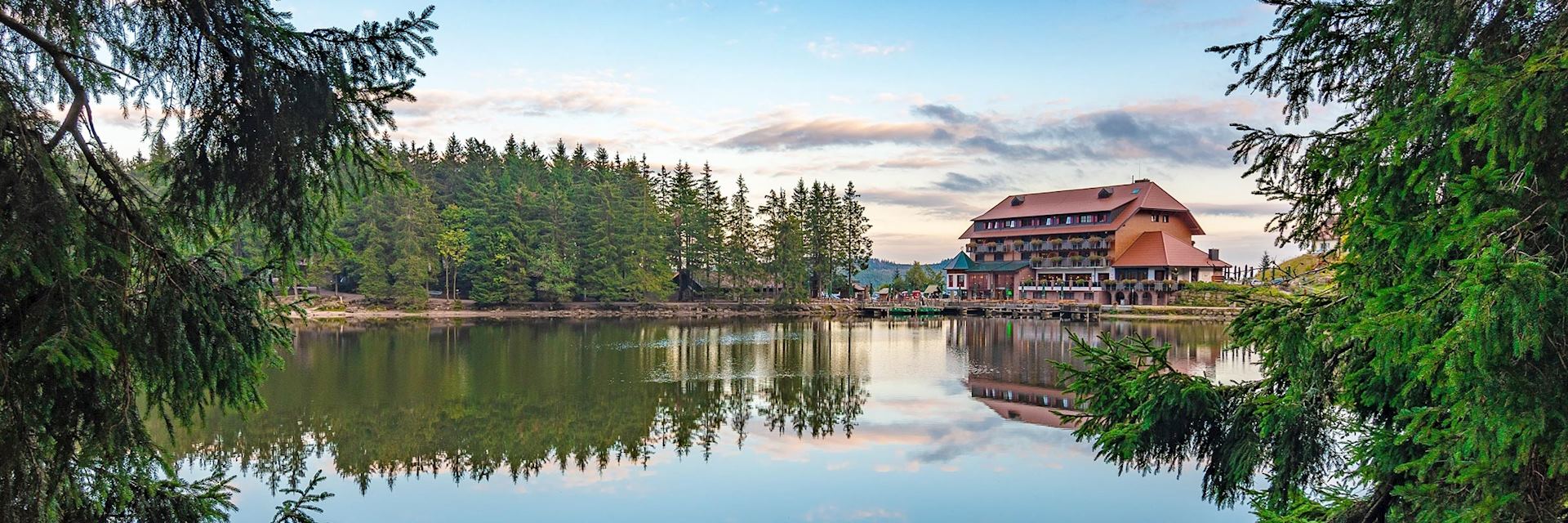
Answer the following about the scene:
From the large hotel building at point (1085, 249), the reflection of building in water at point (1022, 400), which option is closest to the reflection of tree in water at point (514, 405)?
the reflection of building in water at point (1022, 400)

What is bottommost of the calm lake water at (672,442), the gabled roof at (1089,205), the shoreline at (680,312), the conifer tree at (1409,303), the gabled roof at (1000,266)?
the calm lake water at (672,442)

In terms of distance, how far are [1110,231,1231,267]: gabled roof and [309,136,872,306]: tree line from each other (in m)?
17.9

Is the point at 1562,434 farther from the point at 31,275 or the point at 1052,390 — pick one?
the point at 1052,390

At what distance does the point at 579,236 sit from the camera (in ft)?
151

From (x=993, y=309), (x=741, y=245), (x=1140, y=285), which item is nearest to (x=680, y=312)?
(x=741, y=245)

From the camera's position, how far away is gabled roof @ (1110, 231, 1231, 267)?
1969 inches

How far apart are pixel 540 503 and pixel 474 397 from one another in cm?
750

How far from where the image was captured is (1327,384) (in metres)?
4.09

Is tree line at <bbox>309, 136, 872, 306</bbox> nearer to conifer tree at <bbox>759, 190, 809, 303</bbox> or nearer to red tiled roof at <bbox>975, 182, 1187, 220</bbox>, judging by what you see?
conifer tree at <bbox>759, 190, 809, 303</bbox>

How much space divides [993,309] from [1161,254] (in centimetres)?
1116

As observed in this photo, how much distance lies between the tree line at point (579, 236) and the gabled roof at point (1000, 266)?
390 inches

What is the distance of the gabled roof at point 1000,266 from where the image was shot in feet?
193

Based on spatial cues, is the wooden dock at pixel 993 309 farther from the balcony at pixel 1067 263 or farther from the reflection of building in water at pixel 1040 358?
the balcony at pixel 1067 263

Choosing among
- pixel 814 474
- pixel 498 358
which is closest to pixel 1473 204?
pixel 814 474
